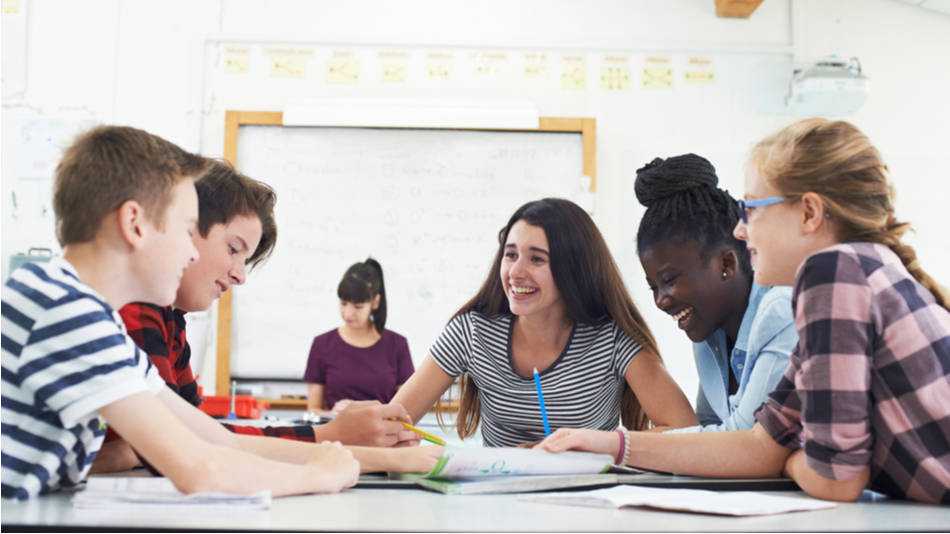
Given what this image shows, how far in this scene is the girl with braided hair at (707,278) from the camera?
1.65 meters

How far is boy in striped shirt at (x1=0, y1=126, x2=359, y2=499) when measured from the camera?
90cm

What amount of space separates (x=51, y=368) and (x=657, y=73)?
364 cm

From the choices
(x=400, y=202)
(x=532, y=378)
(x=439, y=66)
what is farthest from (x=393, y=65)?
(x=532, y=378)

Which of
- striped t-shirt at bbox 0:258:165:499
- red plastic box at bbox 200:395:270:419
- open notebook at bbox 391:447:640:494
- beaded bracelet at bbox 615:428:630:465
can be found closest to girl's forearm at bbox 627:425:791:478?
beaded bracelet at bbox 615:428:630:465

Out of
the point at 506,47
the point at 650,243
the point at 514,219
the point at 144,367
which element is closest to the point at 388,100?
the point at 506,47

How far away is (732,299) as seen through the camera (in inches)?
69.0

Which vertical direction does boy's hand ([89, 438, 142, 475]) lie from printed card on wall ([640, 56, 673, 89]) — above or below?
below

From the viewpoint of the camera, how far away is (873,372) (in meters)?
1.05

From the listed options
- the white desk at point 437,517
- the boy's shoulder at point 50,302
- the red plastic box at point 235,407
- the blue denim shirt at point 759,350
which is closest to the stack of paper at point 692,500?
the white desk at point 437,517

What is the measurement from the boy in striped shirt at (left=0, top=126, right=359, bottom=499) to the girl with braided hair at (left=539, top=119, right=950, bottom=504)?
1.98ft

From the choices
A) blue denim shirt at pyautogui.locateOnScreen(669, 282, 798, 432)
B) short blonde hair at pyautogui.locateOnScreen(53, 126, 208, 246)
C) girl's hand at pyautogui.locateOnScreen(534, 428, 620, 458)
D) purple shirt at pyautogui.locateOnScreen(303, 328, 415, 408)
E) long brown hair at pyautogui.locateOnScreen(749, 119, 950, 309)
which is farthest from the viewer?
purple shirt at pyautogui.locateOnScreen(303, 328, 415, 408)

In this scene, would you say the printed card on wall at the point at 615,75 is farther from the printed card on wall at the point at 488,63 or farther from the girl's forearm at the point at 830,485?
the girl's forearm at the point at 830,485

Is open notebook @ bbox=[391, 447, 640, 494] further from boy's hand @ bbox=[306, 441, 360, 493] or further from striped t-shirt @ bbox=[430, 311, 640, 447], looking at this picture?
striped t-shirt @ bbox=[430, 311, 640, 447]

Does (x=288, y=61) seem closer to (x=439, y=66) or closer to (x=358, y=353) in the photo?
(x=439, y=66)
